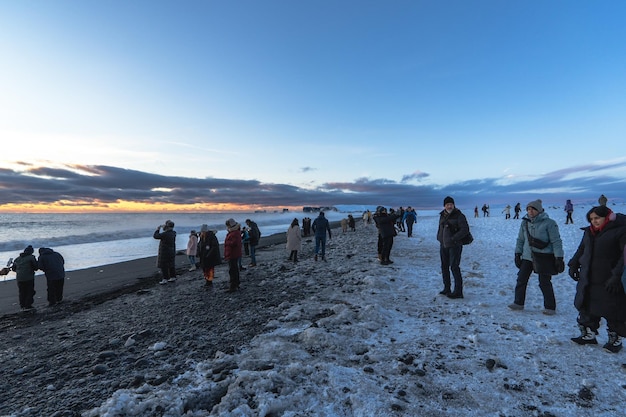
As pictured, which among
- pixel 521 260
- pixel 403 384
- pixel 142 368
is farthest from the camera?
pixel 521 260

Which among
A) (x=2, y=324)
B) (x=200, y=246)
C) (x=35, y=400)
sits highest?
(x=200, y=246)

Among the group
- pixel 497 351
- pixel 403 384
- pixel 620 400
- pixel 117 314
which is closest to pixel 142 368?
pixel 403 384

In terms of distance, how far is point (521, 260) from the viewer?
7.17 m

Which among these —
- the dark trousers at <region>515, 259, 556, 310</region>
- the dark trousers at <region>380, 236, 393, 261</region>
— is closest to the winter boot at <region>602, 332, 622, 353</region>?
the dark trousers at <region>515, 259, 556, 310</region>

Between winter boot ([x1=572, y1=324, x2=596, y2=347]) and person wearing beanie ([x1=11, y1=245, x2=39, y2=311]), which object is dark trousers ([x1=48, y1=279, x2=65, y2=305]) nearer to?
person wearing beanie ([x1=11, y1=245, x2=39, y2=311])

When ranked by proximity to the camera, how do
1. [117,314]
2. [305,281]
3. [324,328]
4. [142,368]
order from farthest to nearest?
1. [305,281]
2. [117,314]
3. [324,328]
4. [142,368]

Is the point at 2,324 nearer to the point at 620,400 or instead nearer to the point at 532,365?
the point at 532,365

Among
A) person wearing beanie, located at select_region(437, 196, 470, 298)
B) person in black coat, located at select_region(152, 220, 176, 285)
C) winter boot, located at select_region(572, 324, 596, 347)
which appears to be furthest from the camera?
person in black coat, located at select_region(152, 220, 176, 285)

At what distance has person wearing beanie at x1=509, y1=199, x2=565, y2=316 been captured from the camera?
655 centimetres

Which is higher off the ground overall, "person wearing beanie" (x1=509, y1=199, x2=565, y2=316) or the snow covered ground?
"person wearing beanie" (x1=509, y1=199, x2=565, y2=316)

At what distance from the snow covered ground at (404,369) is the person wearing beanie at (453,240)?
63cm

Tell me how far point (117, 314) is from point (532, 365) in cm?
1007

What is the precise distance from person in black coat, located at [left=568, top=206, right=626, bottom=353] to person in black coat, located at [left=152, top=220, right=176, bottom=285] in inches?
494

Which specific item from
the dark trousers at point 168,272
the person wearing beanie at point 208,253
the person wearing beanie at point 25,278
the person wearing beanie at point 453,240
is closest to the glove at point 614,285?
the person wearing beanie at point 453,240
